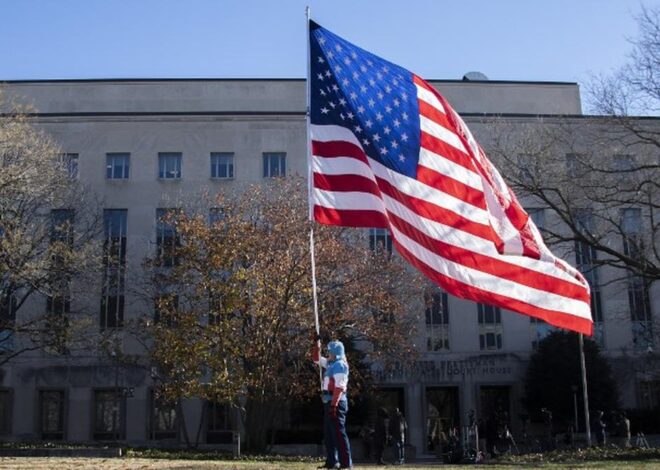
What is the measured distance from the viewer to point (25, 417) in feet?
152

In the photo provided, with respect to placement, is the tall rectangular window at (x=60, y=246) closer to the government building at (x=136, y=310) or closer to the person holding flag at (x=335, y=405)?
the government building at (x=136, y=310)

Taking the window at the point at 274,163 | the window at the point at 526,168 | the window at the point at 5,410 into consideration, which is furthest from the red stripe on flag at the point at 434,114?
the window at the point at 5,410

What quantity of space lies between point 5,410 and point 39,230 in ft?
55.4

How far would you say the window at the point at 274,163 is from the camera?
49.7 meters

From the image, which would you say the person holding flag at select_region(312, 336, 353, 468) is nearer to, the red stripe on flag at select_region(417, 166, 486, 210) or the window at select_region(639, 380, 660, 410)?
the red stripe on flag at select_region(417, 166, 486, 210)

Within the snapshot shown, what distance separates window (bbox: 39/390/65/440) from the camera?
153 ft

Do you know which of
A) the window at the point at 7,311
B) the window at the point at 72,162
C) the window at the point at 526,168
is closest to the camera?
the window at the point at 526,168

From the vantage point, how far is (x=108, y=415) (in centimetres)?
4672

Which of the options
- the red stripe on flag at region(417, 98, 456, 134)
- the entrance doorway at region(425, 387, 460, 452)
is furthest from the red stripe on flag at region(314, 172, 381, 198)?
the entrance doorway at region(425, 387, 460, 452)

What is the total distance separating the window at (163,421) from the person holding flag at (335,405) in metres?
36.9

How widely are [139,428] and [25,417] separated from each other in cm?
643

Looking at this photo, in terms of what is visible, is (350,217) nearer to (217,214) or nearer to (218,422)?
(217,214)

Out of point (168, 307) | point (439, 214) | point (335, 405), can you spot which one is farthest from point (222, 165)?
point (335, 405)

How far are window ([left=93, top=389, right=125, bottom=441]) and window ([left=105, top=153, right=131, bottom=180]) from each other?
1256 centimetres
